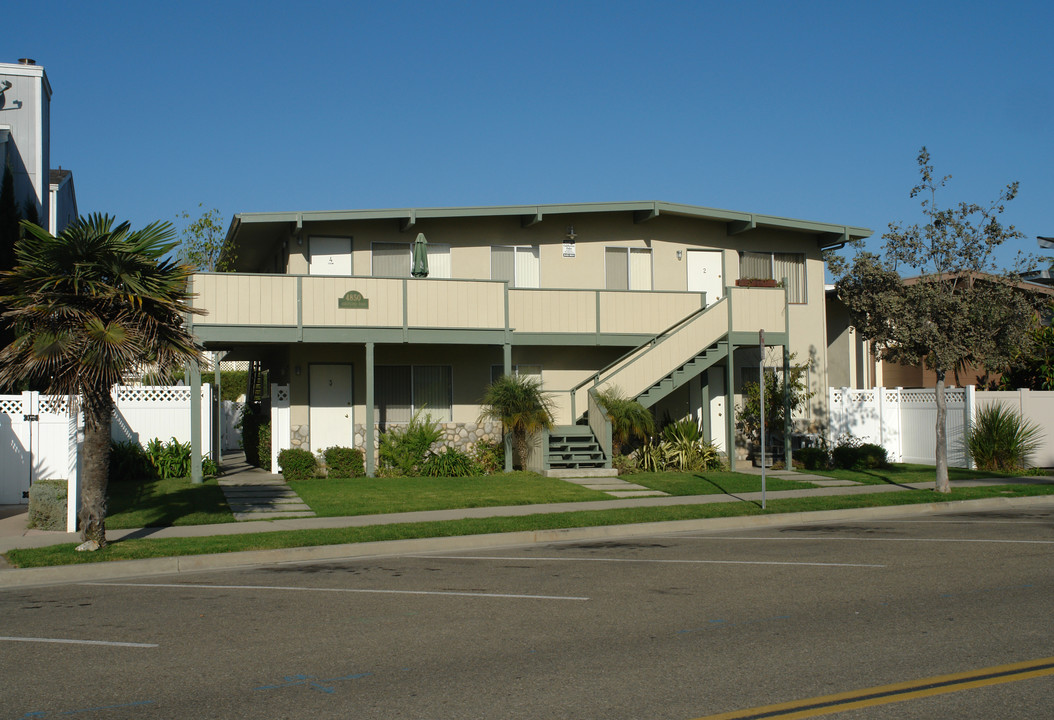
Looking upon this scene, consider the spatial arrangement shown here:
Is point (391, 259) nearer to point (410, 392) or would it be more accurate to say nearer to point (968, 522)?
point (410, 392)

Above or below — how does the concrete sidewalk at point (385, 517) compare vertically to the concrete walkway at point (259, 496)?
below

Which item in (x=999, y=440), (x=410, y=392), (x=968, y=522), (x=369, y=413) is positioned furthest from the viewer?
(x=410, y=392)

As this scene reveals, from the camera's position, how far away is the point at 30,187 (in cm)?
2878

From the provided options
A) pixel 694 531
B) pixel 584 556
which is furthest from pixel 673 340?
pixel 584 556

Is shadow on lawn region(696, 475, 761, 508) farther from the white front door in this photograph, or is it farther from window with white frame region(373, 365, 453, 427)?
the white front door

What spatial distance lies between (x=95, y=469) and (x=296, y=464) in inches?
345

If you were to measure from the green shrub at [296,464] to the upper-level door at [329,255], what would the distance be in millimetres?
4488

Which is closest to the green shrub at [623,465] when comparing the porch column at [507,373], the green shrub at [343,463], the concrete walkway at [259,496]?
the porch column at [507,373]

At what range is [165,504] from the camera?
16.7m

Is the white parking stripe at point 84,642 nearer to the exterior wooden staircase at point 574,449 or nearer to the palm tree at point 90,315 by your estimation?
the palm tree at point 90,315

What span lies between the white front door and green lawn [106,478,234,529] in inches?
123

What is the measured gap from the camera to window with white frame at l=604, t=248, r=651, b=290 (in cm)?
2517

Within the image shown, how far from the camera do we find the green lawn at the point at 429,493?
54.3ft

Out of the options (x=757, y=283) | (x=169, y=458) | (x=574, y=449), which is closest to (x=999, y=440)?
(x=757, y=283)
